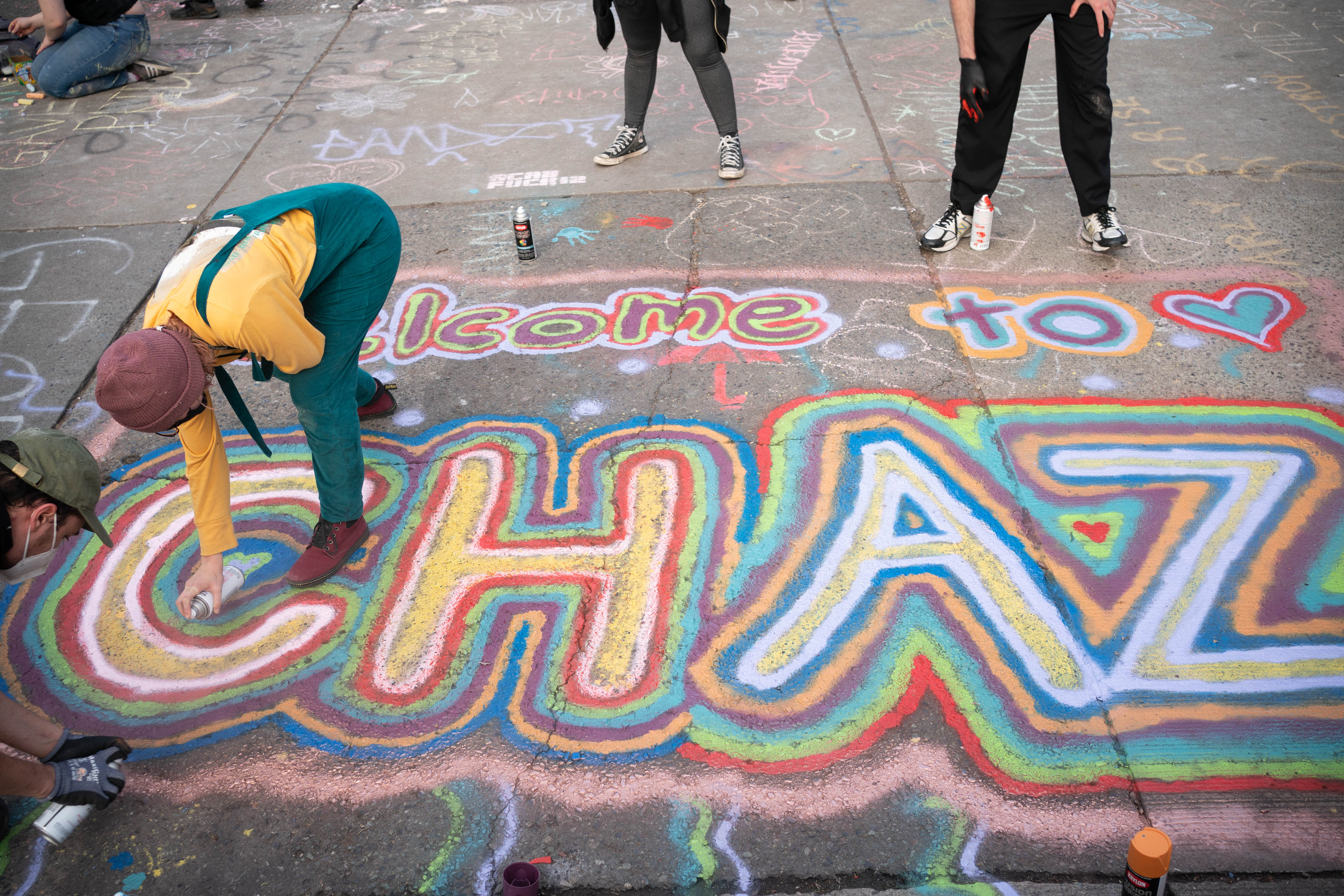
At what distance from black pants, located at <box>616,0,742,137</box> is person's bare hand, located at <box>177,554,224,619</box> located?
10.5 feet

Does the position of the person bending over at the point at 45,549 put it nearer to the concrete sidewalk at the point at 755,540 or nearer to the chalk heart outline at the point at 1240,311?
the concrete sidewalk at the point at 755,540

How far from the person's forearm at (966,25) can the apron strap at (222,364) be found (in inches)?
111

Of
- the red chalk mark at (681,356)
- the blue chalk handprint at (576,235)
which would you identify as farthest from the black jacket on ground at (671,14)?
the red chalk mark at (681,356)

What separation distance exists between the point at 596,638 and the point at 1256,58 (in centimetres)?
585

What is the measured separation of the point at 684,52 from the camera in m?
4.56

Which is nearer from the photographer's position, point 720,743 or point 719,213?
point 720,743

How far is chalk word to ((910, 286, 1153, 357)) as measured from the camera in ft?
11.5

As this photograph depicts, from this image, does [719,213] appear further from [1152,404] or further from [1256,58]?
[1256,58]

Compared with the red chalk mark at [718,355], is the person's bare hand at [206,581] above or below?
above

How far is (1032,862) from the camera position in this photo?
199cm

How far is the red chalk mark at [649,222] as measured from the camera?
175 inches

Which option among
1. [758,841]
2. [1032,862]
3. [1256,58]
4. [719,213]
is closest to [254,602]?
[758,841]

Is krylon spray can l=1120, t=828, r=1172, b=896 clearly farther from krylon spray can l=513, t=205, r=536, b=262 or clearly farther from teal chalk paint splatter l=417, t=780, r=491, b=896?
krylon spray can l=513, t=205, r=536, b=262

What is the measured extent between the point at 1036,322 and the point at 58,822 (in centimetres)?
361
